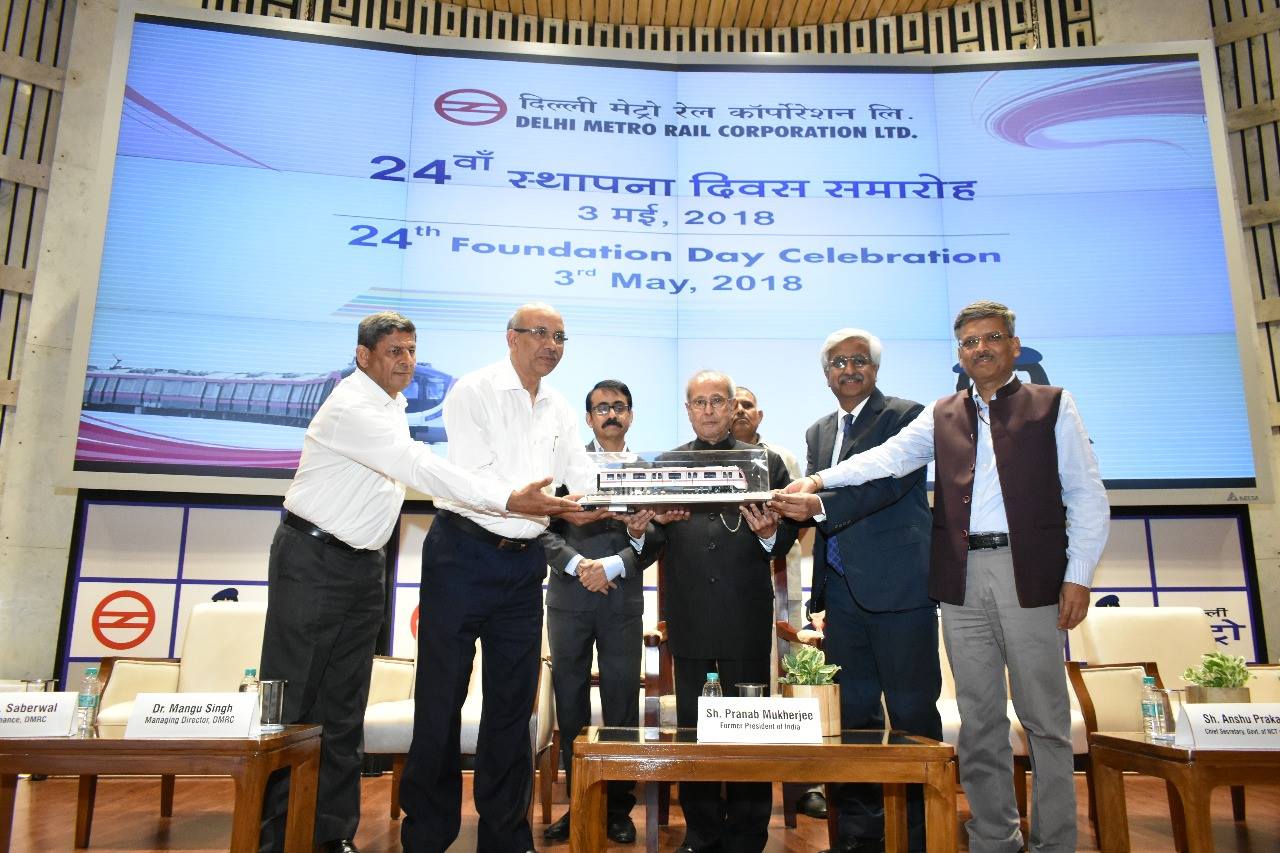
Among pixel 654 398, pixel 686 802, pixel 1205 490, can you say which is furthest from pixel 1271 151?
pixel 686 802

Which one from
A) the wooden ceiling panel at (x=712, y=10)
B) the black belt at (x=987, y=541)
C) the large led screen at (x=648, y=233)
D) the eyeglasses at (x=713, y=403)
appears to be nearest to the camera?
the black belt at (x=987, y=541)

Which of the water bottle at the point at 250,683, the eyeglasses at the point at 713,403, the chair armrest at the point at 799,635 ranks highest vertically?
the eyeglasses at the point at 713,403

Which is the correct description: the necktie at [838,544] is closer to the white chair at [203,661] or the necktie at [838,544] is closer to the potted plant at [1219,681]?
the potted plant at [1219,681]

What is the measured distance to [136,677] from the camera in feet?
11.8

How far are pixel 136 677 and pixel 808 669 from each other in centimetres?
298

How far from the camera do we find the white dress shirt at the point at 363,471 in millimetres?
2496

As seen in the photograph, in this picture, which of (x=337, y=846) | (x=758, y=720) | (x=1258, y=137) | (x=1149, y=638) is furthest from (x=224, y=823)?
(x=1258, y=137)

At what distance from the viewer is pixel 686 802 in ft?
8.65

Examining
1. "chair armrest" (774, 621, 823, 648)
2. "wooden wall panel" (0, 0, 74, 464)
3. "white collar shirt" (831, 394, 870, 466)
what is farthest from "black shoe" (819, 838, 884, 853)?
"wooden wall panel" (0, 0, 74, 464)

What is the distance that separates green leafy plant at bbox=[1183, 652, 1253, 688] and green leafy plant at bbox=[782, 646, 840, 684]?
1163mm

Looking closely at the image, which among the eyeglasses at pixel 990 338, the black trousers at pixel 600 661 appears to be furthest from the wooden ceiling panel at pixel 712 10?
the black trousers at pixel 600 661

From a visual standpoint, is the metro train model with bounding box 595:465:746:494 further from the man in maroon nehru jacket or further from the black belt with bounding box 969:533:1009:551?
the black belt with bounding box 969:533:1009:551

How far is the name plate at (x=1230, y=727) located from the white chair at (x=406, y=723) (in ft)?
6.42

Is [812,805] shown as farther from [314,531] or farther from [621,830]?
[314,531]
